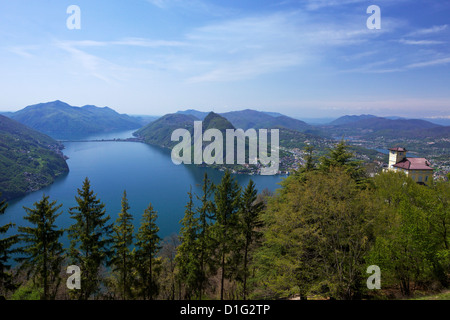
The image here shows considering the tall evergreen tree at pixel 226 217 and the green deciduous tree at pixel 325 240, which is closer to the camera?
the green deciduous tree at pixel 325 240

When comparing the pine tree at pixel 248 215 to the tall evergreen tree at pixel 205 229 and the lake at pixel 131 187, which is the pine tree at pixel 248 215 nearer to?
the tall evergreen tree at pixel 205 229

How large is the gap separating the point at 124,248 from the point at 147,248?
64.8 inches

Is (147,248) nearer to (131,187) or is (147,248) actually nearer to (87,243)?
(87,243)

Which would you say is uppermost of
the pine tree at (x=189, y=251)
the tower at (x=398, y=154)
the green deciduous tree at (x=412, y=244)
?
the tower at (x=398, y=154)

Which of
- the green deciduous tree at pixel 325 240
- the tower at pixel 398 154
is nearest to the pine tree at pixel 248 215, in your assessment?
the green deciduous tree at pixel 325 240

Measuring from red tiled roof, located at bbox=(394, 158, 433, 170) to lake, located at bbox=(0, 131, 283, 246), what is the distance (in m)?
24.2

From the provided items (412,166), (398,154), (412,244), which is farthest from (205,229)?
(398,154)

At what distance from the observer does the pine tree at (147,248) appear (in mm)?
16812

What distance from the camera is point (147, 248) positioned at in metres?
17.1

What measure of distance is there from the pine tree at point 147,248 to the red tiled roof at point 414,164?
46037 millimetres

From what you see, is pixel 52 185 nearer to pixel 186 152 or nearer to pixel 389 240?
pixel 186 152

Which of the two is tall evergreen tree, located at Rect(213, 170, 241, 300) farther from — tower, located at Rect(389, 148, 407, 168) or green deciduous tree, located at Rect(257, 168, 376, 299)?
tower, located at Rect(389, 148, 407, 168)
